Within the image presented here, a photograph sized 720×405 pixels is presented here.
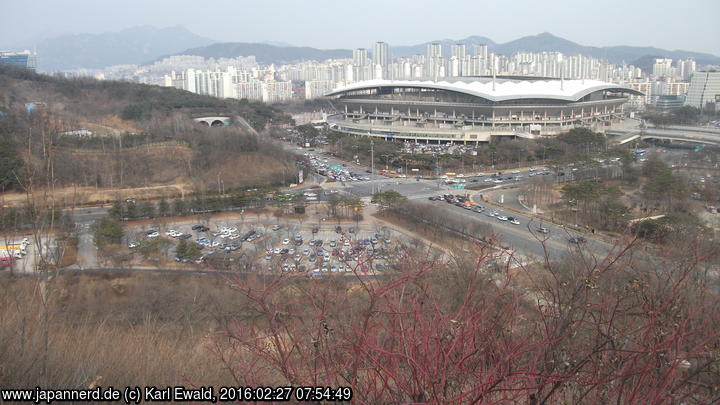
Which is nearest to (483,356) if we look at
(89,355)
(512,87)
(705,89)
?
(89,355)

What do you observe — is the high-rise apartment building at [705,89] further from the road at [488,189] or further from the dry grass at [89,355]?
the dry grass at [89,355]

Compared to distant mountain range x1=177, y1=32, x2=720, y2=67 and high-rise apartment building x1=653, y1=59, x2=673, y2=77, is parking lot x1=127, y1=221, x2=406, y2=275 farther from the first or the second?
distant mountain range x1=177, y1=32, x2=720, y2=67

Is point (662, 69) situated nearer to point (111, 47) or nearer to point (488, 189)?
point (488, 189)

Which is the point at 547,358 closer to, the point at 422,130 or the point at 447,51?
the point at 422,130

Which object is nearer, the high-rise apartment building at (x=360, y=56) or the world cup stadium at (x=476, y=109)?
the world cup stadium at (x=476, y=109)

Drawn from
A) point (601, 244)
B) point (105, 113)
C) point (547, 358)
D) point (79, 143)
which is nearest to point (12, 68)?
point (105, 113)

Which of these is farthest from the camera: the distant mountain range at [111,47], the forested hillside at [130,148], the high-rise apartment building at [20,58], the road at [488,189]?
the distant mountain range at [111,47]

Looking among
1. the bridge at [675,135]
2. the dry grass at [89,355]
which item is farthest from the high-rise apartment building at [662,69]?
the dry grass at [89,355]
